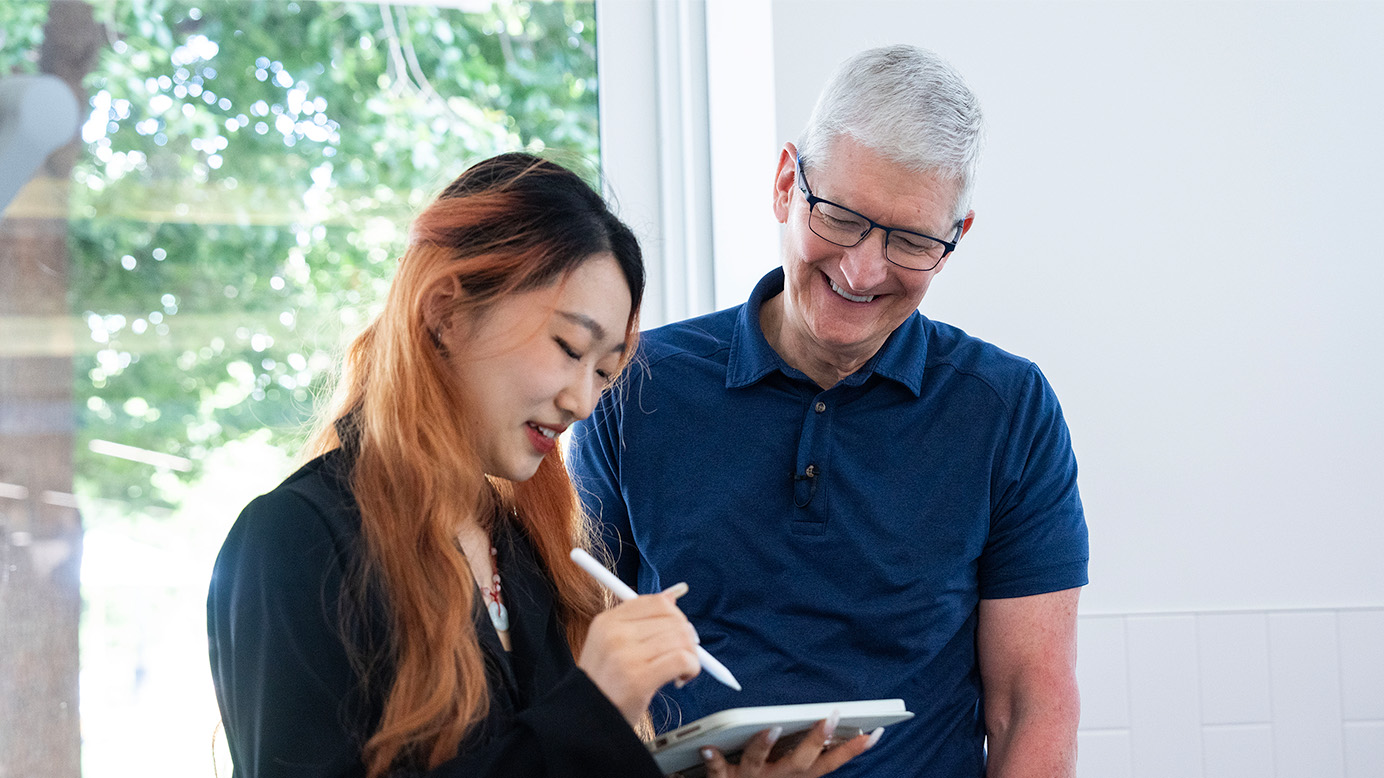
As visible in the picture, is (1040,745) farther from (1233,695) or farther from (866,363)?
(1233,695)

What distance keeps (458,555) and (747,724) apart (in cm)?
30

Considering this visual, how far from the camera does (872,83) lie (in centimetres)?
145

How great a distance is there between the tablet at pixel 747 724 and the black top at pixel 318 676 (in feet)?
Answer: 0.26

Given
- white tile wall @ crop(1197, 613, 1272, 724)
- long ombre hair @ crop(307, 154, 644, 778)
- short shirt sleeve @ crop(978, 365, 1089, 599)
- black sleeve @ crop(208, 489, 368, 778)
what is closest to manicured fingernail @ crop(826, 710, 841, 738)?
long ombre hair @ crop(307, 154, 644, 778)

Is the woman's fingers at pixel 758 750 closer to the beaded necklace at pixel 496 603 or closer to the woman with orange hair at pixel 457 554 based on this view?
the woman with orange hair at pixel 457 554

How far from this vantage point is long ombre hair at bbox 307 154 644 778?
1012 mm

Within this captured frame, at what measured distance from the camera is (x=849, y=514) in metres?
1.55

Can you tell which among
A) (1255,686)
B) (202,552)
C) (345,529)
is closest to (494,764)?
(345,529)

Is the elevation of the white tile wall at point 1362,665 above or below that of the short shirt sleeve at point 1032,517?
below

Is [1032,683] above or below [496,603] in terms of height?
below

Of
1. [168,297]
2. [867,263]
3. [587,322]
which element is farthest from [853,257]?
[168,297]

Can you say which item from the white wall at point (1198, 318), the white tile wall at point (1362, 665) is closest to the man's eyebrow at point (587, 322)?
the white wall at point (1198, 318)

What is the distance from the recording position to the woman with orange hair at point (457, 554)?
0.97 m

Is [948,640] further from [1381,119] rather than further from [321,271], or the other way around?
[1381,119]
